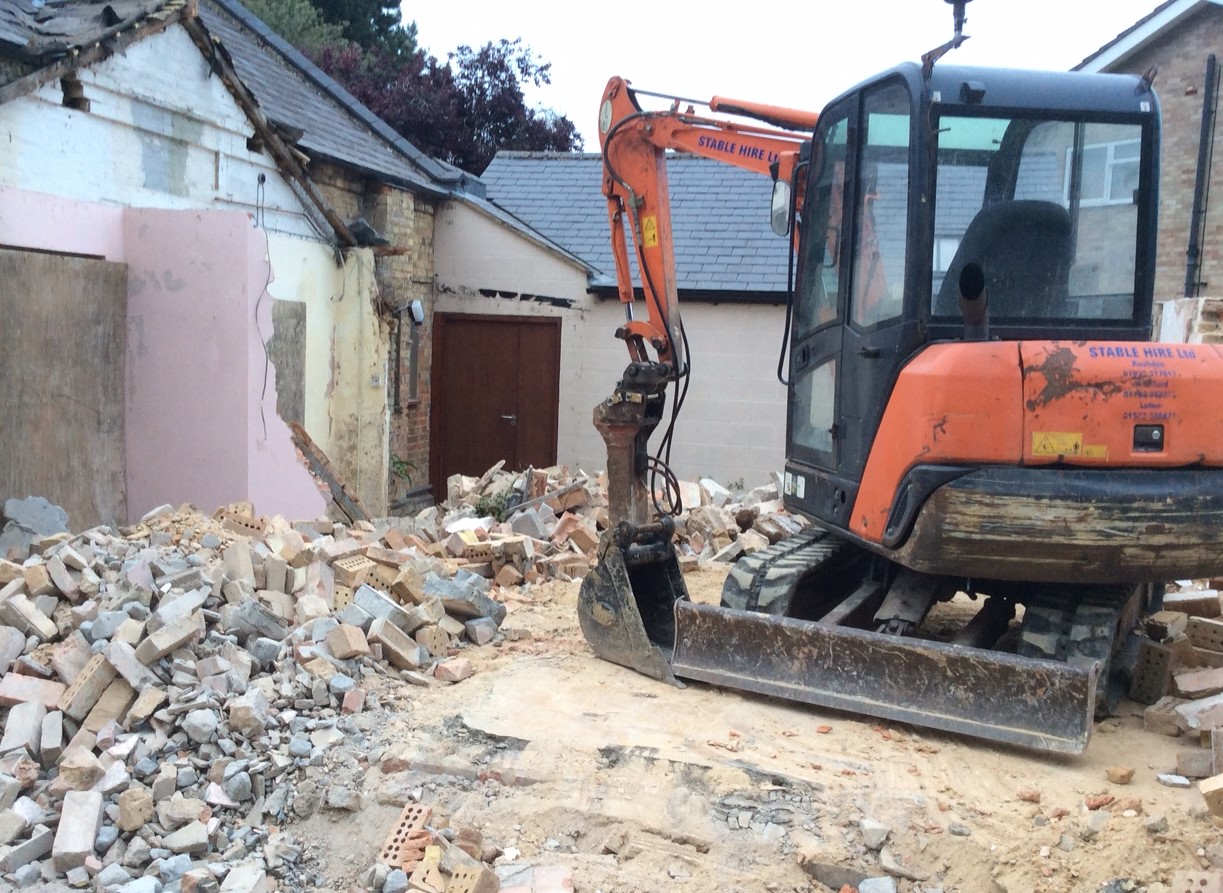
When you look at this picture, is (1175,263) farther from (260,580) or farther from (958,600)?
(260,580)

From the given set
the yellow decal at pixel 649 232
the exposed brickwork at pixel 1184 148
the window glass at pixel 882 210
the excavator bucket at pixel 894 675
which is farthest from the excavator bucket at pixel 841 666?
the exposed brickwork at pixel 1184 148

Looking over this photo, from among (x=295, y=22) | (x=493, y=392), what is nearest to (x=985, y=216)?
(x=493, y=392)

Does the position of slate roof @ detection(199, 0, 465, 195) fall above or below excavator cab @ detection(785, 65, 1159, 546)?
above

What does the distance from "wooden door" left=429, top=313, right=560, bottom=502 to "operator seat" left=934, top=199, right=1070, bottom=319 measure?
896 centimetres

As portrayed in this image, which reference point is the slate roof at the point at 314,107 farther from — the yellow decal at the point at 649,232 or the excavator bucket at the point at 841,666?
the excavator bucket at the point at 841,666

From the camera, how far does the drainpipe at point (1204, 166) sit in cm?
1491

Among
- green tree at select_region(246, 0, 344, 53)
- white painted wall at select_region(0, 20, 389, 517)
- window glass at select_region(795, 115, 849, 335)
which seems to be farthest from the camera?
green tree at select_region(246, 0, 344, 53)

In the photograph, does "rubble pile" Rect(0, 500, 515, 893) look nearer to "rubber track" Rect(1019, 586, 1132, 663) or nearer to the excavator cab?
the excavator cab

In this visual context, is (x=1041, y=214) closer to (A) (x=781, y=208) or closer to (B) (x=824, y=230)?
(B) (x=824, y=230)

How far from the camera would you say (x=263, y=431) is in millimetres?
7980

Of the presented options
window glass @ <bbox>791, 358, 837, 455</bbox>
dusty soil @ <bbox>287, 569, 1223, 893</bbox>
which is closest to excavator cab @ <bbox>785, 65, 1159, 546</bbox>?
window glass @ <bbox>791, 358, 837, 455</bbox>

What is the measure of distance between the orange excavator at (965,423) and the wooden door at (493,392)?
776 cm

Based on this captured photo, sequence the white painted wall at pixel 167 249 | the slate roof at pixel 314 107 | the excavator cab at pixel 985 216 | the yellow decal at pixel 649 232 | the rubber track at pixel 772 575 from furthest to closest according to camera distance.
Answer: the slate roof at pixel 314 107, the white painted wall at pixel 167 249, the yellow decal at pixel 649 232, the rubber track at pixel 772 575, the excavator cab at pixel 985 216

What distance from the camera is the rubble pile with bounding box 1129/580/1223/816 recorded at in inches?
177
